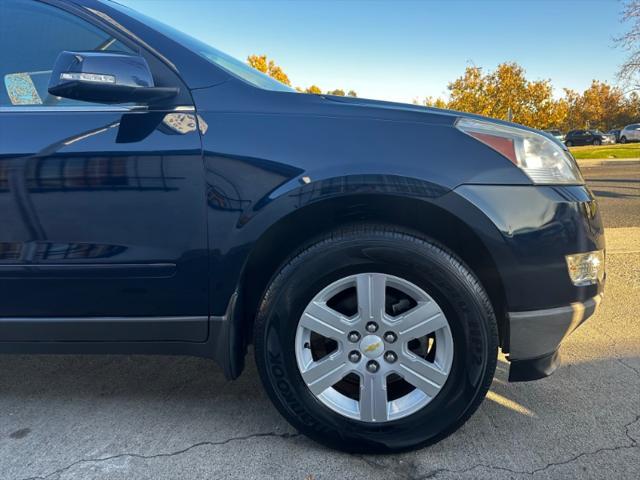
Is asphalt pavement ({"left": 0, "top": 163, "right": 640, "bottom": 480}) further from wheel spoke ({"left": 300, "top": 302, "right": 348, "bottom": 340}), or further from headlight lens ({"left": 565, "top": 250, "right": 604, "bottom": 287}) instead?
headlight lens ({"left": 565, "top": 250, "right": 604, "bottom": 287})

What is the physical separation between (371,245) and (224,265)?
0.57m

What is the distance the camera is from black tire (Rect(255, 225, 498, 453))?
5.43ft

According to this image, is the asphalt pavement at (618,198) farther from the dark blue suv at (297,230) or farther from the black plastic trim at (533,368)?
the dark blue suv at (297,230)

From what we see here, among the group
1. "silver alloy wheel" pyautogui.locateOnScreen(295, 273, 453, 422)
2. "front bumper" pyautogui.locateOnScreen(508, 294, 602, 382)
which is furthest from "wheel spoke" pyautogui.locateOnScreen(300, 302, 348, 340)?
"front bumper" pyautogui.locateOnScreen(508, 294, 602, 382)

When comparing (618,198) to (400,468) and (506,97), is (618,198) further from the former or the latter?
(506,97)

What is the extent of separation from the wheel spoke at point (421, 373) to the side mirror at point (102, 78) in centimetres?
141

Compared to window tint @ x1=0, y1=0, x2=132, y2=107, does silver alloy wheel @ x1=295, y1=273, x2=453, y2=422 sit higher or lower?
lower

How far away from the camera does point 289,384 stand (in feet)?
5.76

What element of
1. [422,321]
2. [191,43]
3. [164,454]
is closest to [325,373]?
[422,321]

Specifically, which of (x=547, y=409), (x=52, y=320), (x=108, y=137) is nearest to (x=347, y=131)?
(x=108, y=137)

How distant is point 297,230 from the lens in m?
1.83

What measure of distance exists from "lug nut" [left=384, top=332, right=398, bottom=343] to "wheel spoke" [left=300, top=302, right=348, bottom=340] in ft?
0.51

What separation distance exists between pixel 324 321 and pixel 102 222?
0.94m

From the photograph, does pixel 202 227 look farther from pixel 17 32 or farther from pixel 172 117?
pixel 17 32
